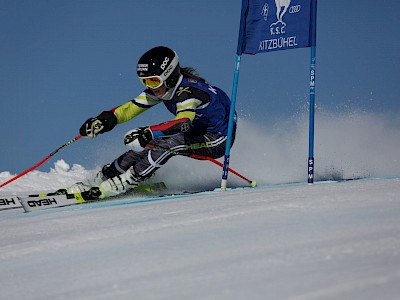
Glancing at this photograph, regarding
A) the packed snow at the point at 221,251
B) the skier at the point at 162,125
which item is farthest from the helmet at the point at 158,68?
the packed snow at the point at 221,251

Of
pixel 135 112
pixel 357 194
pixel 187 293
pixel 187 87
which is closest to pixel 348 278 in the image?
pixel 187 293

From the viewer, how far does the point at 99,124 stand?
6312mm

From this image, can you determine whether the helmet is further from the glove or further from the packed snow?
the packed snow

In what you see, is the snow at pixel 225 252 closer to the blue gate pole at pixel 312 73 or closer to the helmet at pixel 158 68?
the blue gate pole at pixel 312 73

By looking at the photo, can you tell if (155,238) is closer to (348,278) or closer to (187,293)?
(187,293)

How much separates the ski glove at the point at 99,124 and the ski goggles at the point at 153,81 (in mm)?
728

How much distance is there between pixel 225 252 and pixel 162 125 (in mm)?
3545

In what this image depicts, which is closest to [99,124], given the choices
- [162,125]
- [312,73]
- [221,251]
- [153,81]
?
[153,81]

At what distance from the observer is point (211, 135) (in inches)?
247

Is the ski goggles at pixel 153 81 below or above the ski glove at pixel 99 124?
above

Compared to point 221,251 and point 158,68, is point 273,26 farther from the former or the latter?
point 221,251

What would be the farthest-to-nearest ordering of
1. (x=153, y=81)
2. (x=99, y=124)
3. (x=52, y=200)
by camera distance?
1. (x=99, y=124)
2. (x=153, y=81)
3. (x=52, y=200)

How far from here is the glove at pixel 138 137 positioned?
5531mm

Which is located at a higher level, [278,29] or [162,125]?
[278,29]
